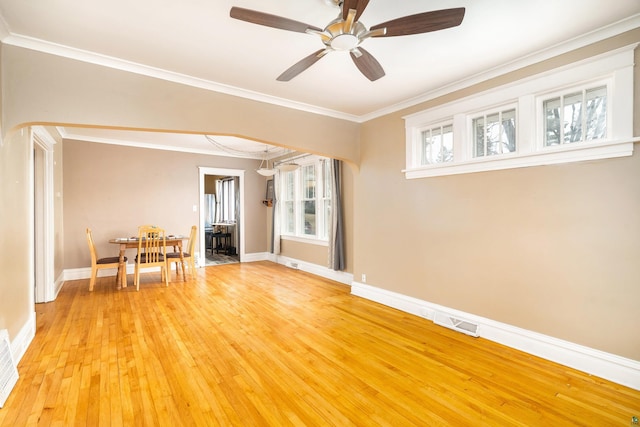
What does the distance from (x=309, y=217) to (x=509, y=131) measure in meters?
4.05

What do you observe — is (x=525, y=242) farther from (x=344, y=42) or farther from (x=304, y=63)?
(x=304, y=63)

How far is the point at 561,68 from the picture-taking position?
8.43 feet

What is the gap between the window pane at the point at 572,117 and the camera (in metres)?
2.56

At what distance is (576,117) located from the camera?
258 cm

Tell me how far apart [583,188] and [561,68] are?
3.45 feet

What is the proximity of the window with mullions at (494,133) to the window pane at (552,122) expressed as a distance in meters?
0.26

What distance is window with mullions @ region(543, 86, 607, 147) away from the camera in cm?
246

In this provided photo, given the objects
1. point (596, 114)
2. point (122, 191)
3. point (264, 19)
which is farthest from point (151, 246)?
point (596, 114)

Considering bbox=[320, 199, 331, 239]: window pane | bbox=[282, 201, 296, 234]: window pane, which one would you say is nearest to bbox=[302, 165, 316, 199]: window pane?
bbox=[320, 199, 331, 239]: window pane

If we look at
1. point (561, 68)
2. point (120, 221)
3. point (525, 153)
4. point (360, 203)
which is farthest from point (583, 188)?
point (120, 221)

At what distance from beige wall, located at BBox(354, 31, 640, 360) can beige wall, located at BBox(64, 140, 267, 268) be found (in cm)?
449

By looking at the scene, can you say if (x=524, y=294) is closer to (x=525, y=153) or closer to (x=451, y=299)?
(x=451, y=299)

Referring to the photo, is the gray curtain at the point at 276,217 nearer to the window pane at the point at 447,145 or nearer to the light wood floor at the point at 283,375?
the light wood floor at the point at 283,375

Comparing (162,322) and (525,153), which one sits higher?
(525,153)
